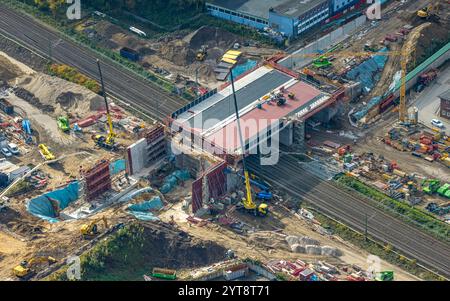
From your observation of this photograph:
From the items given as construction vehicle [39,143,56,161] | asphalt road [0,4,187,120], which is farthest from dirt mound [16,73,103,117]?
construction vehicle [39,143,56,161]

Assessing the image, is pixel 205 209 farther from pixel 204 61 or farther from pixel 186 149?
pixel 204 61

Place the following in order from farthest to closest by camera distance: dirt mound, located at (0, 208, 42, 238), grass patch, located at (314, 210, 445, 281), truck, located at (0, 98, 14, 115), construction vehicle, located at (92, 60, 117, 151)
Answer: truck, located at (0, 98, 14, 115), construction vehicle, located at (92, 60, 117, 151), dirt mound, located at (0, 208, 42, 238), grass patch, located at (314, 210, 445, 281)

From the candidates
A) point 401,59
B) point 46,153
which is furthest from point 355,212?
point 46,153

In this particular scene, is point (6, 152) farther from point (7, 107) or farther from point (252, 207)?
point (252, 207)

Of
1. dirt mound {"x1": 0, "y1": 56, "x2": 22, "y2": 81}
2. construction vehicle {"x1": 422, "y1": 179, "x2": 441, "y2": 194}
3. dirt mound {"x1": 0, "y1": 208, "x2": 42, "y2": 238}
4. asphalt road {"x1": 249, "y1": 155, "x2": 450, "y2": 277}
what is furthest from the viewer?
dirt mound {"x1": 0, "y1": 56, "x2": 22, "y2": 81}

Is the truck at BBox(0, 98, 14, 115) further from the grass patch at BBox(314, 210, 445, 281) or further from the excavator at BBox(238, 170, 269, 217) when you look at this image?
the grass patch at BBox(314, 210, 445, 281)

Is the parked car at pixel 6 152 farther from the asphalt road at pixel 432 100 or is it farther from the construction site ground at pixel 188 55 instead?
the asphalt road at pixel 432 100
